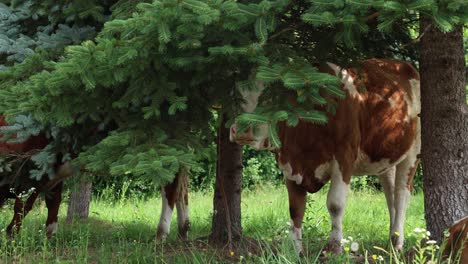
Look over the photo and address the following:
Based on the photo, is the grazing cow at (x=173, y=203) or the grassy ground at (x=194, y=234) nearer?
the grassy ground at (x=194, y=234)

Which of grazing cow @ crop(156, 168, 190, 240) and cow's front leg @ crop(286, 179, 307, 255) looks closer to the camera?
cow's front leg @ crop(286, 179, 307, 255)

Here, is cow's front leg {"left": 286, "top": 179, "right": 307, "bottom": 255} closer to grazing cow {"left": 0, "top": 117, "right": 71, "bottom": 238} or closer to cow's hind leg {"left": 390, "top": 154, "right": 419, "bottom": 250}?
cow's hind leg {"left": 390, "top": 154, "right": 419, "bottom": 250}

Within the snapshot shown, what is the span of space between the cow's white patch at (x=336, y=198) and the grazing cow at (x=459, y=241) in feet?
5.78

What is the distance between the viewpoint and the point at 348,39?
4.81 m

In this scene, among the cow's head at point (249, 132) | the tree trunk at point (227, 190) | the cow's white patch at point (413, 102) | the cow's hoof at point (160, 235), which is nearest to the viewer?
the cow's head at point (249, 132)

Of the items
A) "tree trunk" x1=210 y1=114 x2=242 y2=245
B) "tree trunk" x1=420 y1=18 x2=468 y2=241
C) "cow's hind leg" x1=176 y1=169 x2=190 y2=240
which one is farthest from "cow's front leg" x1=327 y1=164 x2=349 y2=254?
"cow's hind leg" x1=176 y1=169 x2=190 y2=240

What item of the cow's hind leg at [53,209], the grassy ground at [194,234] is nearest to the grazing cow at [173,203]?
the grassy ground at [194,234]

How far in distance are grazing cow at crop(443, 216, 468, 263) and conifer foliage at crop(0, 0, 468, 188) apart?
129 cm

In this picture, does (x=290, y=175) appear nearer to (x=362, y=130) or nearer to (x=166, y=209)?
(x=362, y=130)

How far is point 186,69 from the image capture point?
202 inches

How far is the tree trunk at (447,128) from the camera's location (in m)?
6.37

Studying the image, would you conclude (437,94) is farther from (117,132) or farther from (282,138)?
(117,132)

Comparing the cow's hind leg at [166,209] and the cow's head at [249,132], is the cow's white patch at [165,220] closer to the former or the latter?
the cow's hind leg at [166,209]

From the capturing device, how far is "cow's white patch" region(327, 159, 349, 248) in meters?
7.06
